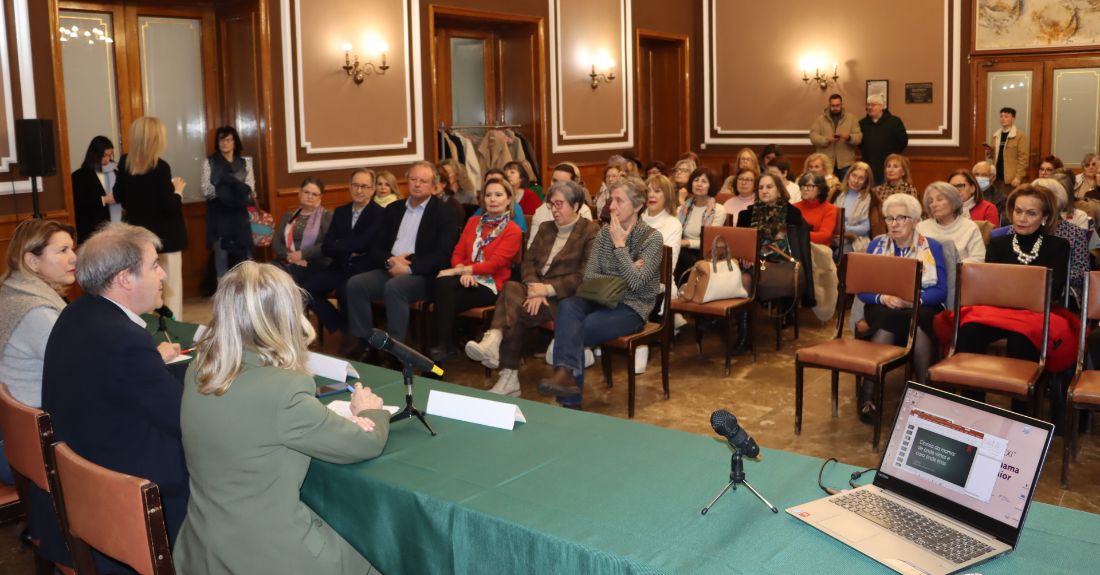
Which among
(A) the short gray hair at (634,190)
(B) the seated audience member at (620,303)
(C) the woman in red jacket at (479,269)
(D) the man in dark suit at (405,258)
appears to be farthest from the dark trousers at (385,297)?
(A) the short gray hair at (634,190)

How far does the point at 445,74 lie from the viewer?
32.5 ft

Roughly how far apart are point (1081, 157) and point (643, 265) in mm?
7511

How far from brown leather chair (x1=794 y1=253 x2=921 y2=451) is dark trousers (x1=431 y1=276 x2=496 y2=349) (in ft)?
6.19

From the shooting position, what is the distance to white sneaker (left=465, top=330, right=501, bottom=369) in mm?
5031

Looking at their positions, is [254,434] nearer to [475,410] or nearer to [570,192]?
[475,410]

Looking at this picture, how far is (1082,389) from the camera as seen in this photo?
12.3 ft

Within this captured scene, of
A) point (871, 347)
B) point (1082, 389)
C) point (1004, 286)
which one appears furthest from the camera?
point (871, 347)

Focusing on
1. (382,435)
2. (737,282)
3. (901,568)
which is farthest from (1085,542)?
(737,282)

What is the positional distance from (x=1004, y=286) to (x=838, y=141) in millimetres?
7197

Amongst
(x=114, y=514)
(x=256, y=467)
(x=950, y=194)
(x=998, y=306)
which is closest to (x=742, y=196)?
(x=950, y=194)

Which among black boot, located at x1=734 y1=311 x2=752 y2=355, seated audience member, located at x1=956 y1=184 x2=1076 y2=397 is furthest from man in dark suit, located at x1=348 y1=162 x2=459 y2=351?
seated audience member, located at x1=956 y1=184 x2=1076 y2=397

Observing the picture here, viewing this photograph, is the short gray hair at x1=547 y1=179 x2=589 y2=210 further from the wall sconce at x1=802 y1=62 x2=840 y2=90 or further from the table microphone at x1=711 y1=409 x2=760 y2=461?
the wall sconce at x1=802 y1=62 x2=840 y2=90

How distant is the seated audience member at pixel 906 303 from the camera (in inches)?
180

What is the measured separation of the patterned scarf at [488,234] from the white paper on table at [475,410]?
2.75 meters
